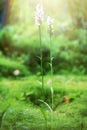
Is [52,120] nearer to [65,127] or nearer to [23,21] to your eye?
[65,127]

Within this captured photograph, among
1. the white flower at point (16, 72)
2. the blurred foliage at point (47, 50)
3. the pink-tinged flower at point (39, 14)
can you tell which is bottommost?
the white flower at point (16, 72)

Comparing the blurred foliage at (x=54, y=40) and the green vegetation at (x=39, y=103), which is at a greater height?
the blurred foliage at (x=54, y=40)

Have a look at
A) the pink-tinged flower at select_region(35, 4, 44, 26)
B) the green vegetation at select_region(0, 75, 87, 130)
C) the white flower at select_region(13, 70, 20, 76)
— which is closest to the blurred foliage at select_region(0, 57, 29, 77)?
the white flower at select_region(13, 70, 20, 76)

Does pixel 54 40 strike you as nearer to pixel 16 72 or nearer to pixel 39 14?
pixel 16 72

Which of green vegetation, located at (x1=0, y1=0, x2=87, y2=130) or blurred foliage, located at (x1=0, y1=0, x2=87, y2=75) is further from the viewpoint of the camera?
blurred foliage, located at (x1=0, y1=0, x2=87, y2=75)

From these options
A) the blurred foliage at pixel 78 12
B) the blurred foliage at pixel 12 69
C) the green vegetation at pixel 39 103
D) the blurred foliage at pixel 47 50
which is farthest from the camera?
the blurred foliage at pixel 78 12

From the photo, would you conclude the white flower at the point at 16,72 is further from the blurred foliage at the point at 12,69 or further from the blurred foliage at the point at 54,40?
the blurred foliage at the point at 54,40

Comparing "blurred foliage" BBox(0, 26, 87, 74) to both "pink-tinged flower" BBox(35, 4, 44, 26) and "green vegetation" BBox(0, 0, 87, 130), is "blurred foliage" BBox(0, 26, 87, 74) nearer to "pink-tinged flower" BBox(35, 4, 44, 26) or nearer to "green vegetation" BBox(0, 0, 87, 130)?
"green vegetation" BBox(0, 0, 87, 130)

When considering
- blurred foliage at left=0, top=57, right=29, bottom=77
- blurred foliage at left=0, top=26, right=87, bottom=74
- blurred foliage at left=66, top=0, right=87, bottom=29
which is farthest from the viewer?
blurred foliage at left=66, top=0, right=87, bottom=29

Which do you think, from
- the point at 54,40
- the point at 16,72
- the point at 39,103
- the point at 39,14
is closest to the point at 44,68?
the point at 16,72

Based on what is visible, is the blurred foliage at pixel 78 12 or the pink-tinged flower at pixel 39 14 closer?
the pink-tinged flower at pixel 39 14

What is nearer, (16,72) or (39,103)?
(39,103)

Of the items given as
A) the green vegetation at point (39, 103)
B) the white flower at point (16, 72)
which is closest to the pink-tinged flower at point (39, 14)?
the green vegetation at point (39, 103)

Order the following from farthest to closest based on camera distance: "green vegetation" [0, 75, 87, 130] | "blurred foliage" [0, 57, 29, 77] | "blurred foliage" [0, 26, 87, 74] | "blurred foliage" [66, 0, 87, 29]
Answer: "blurred foliage" [66, 0, 87, 29]
"blurred foliage" [0, 26, 87, 74]
"blurred foliage" [0, 57, 29, 77]
"green vegetation" [0, 75, 87, 130]
